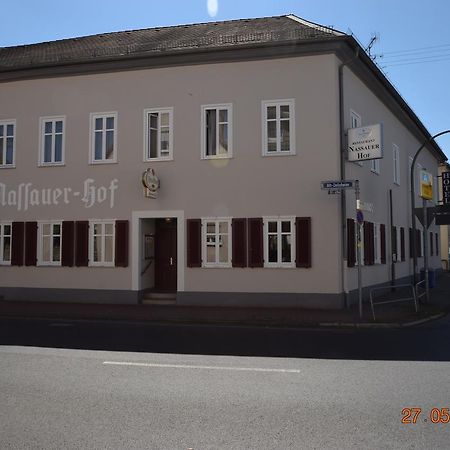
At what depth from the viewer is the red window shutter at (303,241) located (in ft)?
51.0

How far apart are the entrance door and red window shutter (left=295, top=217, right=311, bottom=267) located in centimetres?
461

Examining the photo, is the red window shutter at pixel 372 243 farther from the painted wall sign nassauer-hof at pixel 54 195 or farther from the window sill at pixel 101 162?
the window sill at pixel 101 162

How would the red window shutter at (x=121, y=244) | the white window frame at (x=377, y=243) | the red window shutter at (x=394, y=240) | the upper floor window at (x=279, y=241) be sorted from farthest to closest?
the red window shutter at (x=394, y=240) → the white window frame at (x=377, y=243) → the red window shutter at (x=121, y=244) → the upper floor window at (x=279, y=241)

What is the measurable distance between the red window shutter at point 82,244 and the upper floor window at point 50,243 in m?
0.73

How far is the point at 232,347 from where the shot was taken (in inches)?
383

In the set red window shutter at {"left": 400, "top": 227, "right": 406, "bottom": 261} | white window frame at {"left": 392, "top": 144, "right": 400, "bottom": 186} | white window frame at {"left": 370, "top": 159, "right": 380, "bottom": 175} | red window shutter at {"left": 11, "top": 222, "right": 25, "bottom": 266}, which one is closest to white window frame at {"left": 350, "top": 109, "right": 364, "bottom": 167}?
white window frame at {"left": 370, "top": 159, "right": 380, "bottom": 175}

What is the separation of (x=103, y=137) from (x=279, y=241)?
6881mm

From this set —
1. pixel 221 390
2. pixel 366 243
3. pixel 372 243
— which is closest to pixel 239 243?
pixel 366 243

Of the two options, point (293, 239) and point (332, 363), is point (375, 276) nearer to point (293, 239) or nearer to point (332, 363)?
point (293, 239)

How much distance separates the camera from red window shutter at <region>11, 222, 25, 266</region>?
59.5 feet

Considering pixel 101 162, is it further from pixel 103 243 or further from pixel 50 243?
pixel 50 243

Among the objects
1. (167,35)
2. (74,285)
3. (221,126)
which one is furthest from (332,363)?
(167,35)

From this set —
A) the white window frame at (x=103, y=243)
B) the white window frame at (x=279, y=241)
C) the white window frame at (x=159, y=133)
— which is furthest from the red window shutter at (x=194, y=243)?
the white window frame at (x=103, y=243)

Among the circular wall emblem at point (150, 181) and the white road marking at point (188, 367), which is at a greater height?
the circular wall emblem at point (150, 181)
